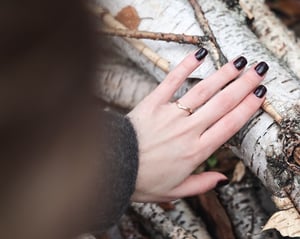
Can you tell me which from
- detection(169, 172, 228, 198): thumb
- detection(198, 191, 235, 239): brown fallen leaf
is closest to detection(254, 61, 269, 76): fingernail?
detection(169, 172, 228, 198): thumb

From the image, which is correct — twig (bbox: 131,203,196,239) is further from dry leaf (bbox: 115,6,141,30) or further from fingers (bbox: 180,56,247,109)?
dry leaf (bbox: 115,6,141,30)

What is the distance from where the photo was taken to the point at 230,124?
5.30 ft

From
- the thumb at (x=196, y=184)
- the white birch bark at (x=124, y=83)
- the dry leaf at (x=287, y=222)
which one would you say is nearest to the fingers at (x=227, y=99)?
the thumb at (x=196, y=184)

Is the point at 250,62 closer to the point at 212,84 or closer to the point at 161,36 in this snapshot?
the point at 212,84

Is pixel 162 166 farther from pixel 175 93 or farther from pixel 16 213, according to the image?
pixel 16 213

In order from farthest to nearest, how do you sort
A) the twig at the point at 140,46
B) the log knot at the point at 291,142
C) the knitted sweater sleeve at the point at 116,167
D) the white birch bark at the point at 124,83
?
the white birch bark at the point at 124,83 < the twig at the point at 140,46 < the log knot at the point at 291,142 < the knitted sweater sleeve at the point at 116,167

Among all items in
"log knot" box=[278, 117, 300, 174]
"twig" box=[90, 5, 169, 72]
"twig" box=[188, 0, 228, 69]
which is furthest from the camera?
"twig" box=[90, 5, 169, 72]

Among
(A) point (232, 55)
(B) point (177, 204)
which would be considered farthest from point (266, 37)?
(B) point (177, 204)

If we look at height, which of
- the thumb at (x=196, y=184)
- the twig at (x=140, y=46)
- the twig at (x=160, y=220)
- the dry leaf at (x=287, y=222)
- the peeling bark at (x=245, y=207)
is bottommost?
the twig at (x=160, y=220)

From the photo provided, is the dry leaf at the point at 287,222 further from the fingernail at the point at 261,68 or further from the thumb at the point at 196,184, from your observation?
the fingernail at the point at 261,68

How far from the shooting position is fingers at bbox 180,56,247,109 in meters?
1.65

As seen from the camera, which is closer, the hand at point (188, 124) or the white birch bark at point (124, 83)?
the hand at point (188, 124)

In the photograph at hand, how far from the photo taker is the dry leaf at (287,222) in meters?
1.52

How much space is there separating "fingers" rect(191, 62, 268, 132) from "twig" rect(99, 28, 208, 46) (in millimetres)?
176
